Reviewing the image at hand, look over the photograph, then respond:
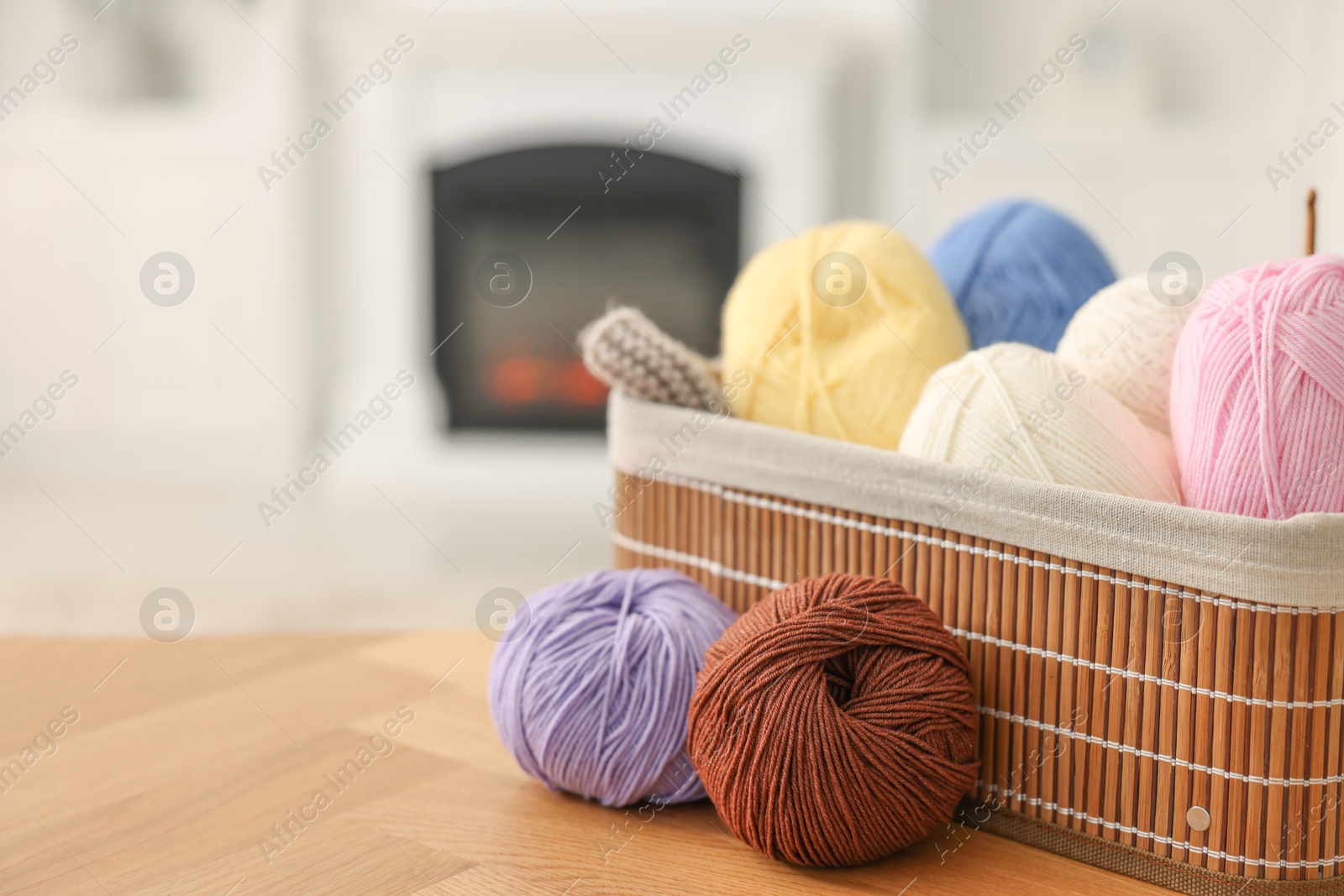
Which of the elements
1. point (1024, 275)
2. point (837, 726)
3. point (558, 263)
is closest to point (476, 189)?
point (558, 263)

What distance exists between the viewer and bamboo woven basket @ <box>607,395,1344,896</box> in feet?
1.61

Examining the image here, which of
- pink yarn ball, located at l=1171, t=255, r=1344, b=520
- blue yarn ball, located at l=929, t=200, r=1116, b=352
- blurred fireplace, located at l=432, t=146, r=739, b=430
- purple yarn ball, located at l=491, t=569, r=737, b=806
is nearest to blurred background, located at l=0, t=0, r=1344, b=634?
blurred fireplace, located at l=432, t=146, r=739, b=430

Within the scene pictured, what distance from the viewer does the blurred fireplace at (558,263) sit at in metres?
2.69

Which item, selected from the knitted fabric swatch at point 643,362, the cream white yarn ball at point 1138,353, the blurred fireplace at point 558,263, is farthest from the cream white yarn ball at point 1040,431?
the blurred fireplace at point 558,263

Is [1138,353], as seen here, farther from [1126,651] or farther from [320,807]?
[320,807]

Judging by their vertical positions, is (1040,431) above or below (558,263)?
below

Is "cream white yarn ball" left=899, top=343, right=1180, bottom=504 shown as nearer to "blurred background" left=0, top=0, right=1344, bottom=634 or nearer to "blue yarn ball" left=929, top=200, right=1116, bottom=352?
"blue yarn ball" left=929, top=200, right=1116, bottom=352

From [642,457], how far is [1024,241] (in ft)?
1.08

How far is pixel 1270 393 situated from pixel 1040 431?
0.37 ft

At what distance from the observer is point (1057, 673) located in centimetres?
56

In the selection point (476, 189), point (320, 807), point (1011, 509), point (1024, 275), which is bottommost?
point (320, 807)

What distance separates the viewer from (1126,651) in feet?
1.75

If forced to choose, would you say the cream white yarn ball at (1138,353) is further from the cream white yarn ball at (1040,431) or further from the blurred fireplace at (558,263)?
the blurred fireplace at (558,263)

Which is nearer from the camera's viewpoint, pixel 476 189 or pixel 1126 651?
pixel 1126 651
